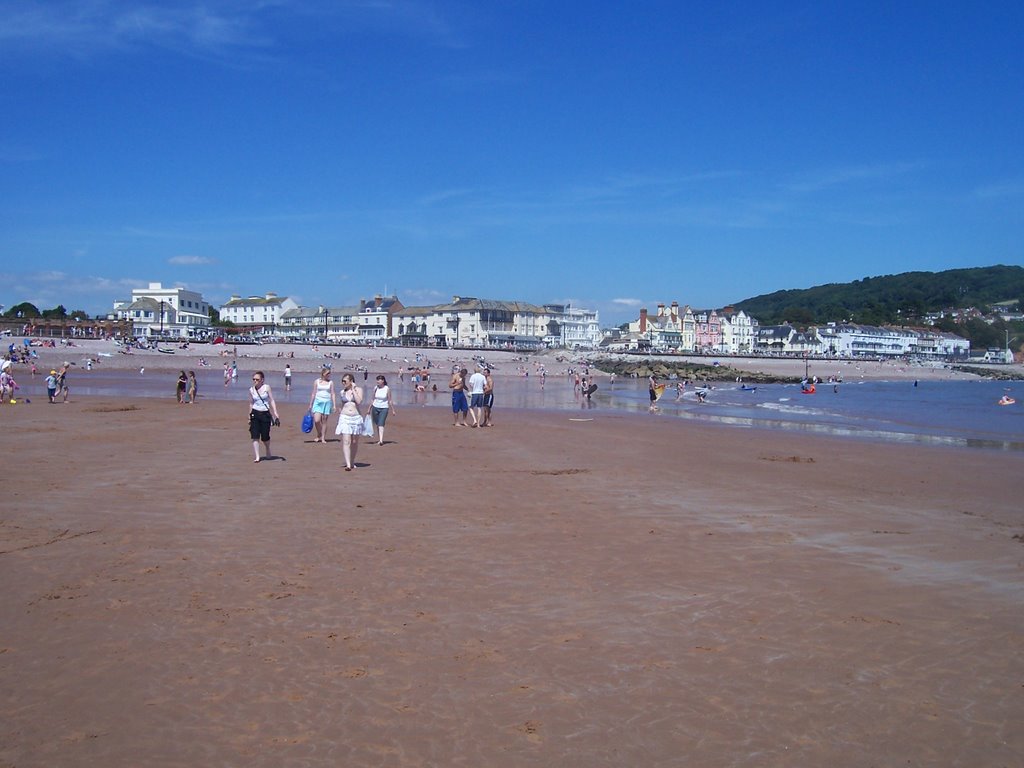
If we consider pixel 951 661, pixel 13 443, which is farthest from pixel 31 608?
pixel 13 443

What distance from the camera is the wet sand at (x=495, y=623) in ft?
13.0

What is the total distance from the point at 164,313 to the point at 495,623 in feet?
362

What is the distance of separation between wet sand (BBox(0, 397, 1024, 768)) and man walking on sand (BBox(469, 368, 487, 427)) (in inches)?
333

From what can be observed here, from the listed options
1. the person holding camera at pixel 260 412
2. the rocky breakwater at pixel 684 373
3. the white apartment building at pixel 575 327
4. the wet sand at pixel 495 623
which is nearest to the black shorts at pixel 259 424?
the person holding camera at pixel 260 412

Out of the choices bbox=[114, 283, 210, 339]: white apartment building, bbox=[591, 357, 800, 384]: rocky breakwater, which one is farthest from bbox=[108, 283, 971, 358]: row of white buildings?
bbox=[591, 357, 800, 384]: rocky breakwater

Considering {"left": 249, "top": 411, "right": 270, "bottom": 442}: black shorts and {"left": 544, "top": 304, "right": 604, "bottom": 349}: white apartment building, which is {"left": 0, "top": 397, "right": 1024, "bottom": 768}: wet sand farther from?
{"left": 544, "top": 304, "right": 604, "bottom": 349}: white apartment building

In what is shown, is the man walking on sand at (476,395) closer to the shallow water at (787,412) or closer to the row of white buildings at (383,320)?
the shallow water at (787,412)

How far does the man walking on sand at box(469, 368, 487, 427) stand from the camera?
64.6 feet

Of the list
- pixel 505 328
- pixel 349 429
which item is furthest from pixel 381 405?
pixel 505 328

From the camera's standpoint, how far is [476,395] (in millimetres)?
19922

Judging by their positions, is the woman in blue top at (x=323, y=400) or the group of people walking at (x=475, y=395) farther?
the group of people walking at (x=475, y=395)

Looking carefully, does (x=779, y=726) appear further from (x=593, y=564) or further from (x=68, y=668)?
(x=68, y=668)

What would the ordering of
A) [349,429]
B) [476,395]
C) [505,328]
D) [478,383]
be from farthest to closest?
1. [505,328]
2. [476,395]
3. [478,383]
4. [349,429]

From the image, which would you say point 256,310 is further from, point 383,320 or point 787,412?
point 787,412
